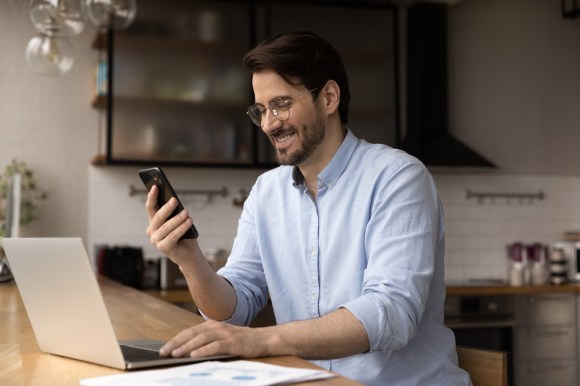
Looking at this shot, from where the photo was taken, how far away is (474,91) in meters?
5.70

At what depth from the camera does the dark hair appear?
1.95 meters

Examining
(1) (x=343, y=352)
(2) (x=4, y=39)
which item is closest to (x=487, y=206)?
(2) (x=4, y=39)

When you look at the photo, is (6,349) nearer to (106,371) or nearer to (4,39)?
(106,371)

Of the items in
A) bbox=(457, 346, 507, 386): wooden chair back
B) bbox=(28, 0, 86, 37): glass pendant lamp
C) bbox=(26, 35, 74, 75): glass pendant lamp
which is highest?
bbox=(28, 0, 86, 37): glass pendant lamp

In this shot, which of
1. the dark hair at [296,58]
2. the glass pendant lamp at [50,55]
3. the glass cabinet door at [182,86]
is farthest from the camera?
the glass cabinet door at [182,86]

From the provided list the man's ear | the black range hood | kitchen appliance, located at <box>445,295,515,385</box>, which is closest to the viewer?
the man's ear

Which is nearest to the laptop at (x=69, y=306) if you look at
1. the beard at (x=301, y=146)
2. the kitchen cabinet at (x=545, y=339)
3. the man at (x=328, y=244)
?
the man at (x=328, y=244)

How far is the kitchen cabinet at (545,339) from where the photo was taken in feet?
16.5

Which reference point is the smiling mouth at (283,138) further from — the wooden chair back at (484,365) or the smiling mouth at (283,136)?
the wooden chair back at (484,365)

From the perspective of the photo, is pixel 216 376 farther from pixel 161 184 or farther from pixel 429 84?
pixel 429 84

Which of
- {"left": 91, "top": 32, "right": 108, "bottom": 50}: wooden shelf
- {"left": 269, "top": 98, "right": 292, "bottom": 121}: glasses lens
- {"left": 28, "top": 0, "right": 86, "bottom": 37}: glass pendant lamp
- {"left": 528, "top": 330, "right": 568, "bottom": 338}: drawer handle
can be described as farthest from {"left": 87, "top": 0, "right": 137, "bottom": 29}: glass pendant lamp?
{"left": 528, "top": 330, "right": 568, "bottom": 338}: drawer handle

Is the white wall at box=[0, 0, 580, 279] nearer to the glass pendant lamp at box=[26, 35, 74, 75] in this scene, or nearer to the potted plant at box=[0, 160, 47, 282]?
the potted plant at box=[0, 160, 47, 282]

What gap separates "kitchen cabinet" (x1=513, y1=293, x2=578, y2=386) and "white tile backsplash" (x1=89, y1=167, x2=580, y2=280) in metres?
0.62

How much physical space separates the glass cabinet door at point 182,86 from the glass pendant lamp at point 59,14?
5.19 ft
